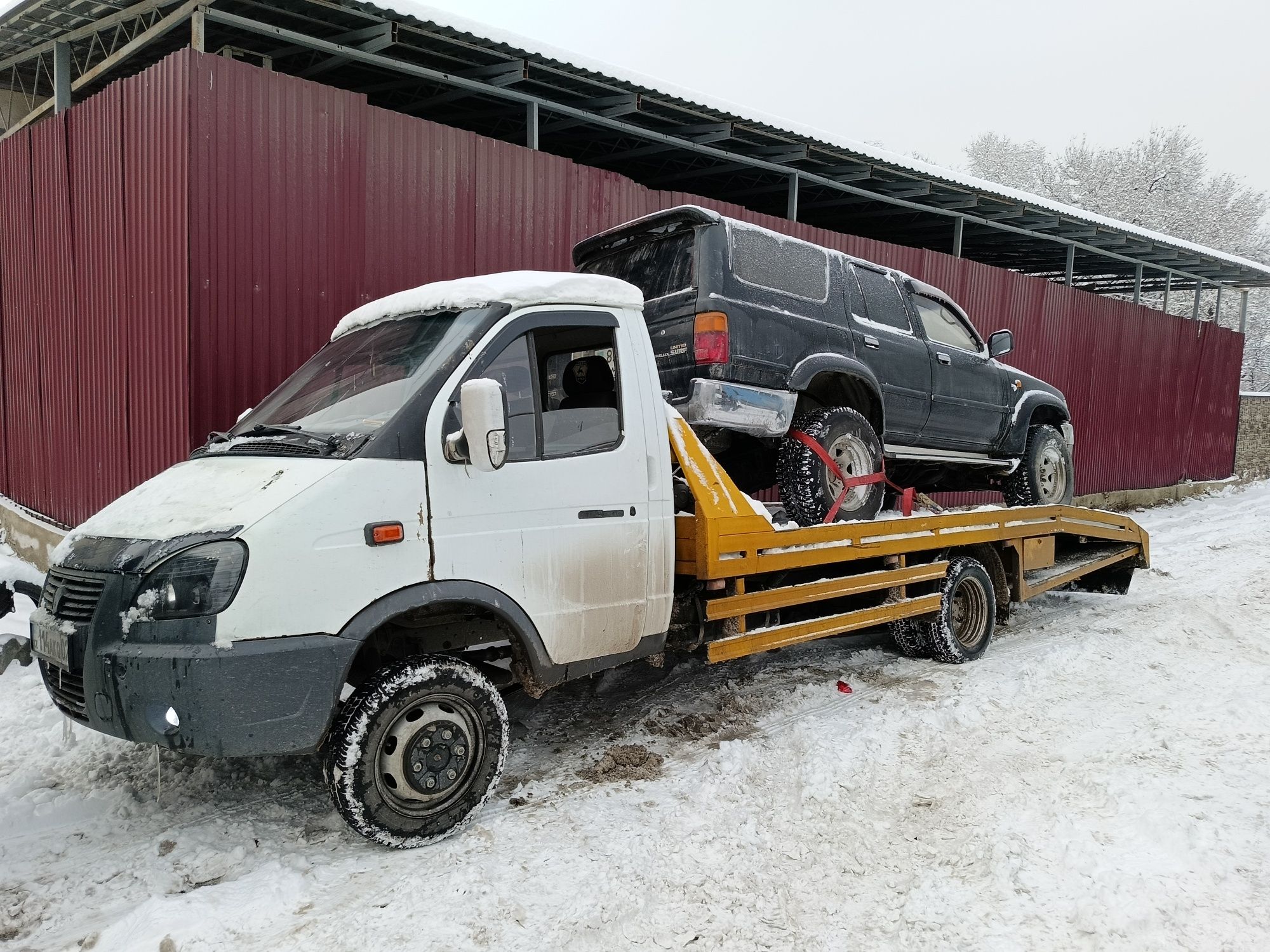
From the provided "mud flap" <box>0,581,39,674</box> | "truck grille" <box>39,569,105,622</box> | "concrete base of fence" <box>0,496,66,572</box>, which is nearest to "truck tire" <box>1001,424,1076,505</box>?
"truck grille" <box>39,569,105,622</box>

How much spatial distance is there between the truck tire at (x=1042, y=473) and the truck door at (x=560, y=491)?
183 inches

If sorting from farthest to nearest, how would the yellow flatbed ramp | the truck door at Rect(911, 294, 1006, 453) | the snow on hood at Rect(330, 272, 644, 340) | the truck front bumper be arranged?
the truck door at Rect(911, 294, 1006, 453)
the yellow flatbed ramp
the snow on hood at Rect(330, 272, 644, 340)
the truck front bumper

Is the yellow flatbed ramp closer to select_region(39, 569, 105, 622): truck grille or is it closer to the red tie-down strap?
the red tie-down strap

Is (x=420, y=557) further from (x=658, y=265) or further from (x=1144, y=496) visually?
(x=1144, y=496)

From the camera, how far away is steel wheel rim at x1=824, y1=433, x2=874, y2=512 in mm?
5121

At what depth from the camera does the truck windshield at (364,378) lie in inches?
129

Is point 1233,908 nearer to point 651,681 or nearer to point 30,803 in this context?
point 651,681

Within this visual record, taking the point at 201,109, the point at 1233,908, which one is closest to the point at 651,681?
the point at 1233,908

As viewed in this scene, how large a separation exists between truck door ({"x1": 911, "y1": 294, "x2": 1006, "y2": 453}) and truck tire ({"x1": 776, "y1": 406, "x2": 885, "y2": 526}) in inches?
41.0

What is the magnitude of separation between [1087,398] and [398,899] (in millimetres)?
15167

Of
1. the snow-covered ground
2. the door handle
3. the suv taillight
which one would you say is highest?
the suv taillight

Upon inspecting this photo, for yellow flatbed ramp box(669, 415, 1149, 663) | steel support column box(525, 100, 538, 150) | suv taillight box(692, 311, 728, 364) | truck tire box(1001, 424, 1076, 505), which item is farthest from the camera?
steel support column box(525, 100, 538, 150)

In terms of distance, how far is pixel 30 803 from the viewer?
3434 mm

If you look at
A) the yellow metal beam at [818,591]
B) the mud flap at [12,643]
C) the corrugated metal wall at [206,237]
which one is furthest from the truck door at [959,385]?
the mud flap at [12,643]
